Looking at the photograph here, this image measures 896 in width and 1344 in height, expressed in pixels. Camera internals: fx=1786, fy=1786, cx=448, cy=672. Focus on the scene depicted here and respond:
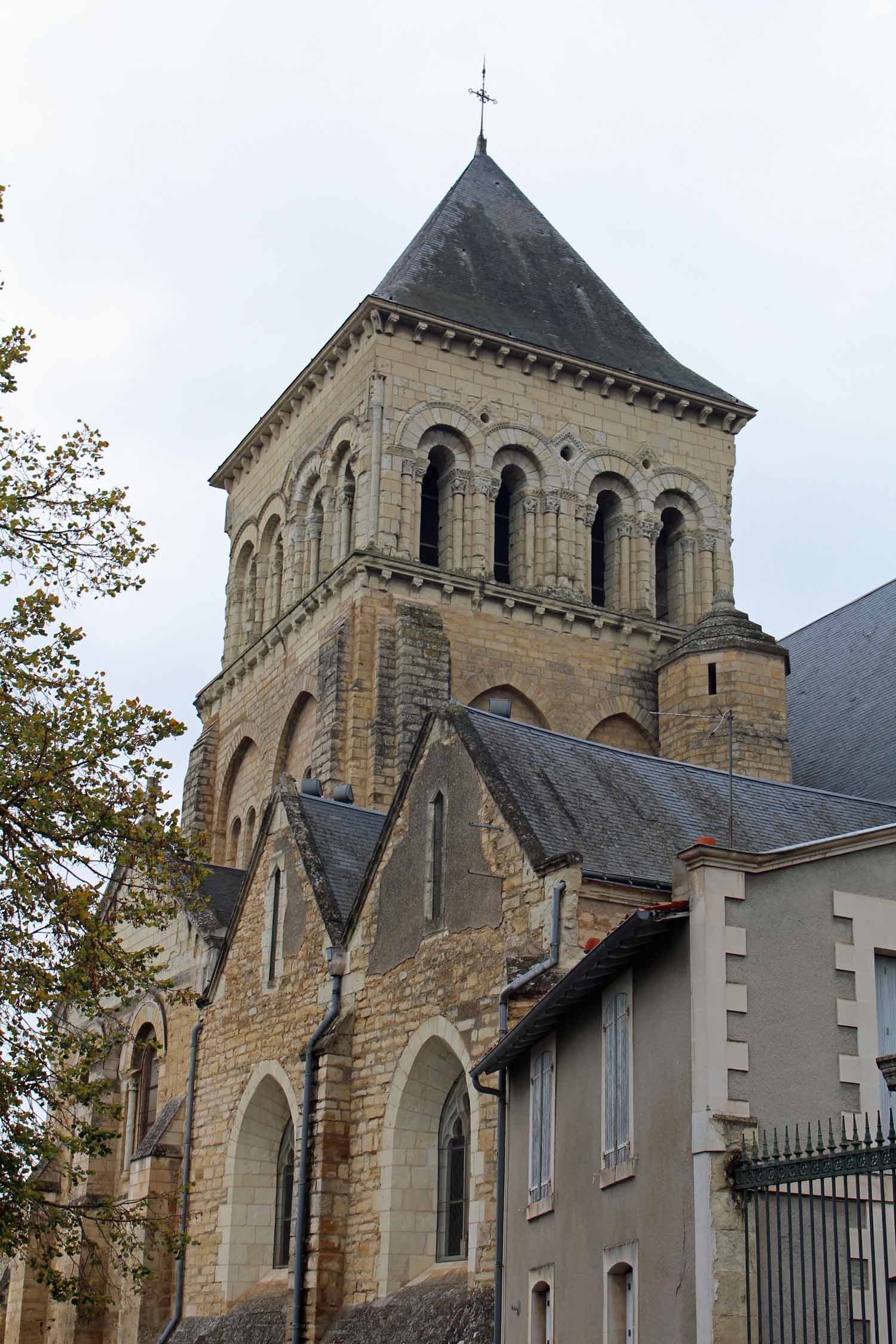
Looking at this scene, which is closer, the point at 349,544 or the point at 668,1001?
the point at 668,1001

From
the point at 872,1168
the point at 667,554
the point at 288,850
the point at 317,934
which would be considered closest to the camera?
the point at 872,1168

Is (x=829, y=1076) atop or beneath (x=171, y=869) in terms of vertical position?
beneath

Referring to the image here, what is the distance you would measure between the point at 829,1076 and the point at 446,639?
19841 mm

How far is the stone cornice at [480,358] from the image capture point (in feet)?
105

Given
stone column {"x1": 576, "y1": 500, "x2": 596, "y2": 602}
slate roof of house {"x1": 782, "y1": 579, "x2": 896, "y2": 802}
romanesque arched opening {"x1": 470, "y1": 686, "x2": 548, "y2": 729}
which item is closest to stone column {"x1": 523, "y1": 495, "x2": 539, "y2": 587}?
stone column {"x1": 576, "y1": 500, "x2": 596, "y2": 602}

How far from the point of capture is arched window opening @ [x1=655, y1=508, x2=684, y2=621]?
112ft

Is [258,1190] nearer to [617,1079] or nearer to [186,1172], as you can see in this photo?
[186,1172]

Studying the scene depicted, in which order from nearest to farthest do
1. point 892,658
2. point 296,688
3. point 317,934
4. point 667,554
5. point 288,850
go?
1. point 317,934
2. point 288,850
3. point 892,658
4. point 296,688
5. point 667,554

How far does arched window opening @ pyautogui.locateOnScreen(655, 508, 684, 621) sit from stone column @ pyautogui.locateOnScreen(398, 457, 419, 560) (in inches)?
216

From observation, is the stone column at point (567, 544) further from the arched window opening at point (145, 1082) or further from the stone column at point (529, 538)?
the arched window opening at point (145, 1082)

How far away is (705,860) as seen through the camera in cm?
1042

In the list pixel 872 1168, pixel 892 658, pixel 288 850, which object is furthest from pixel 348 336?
pixel 872 1168

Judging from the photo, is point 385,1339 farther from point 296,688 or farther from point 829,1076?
point 296,688

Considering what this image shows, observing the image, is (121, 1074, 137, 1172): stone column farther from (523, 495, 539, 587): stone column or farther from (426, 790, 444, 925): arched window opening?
(523, 495, 539, 587): stone column
